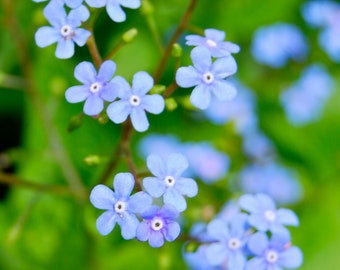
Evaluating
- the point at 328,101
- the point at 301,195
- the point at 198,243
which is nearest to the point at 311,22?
the point at 328,101

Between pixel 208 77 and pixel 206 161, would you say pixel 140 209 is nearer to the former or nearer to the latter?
pixel 208 77

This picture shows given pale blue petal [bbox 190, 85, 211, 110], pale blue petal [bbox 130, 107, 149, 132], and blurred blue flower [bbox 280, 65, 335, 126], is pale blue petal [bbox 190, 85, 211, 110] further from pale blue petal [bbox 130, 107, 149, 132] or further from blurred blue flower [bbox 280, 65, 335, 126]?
blurred blue flower [bbox 280, 65, 335, 126]

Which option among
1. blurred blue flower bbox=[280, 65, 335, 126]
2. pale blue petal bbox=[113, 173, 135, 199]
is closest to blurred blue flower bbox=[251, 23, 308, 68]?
blurred blue flower bbox=[280, 65, 335, 126]

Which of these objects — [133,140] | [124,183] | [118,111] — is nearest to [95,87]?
[118,111]

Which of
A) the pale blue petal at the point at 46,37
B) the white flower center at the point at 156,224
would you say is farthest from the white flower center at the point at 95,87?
the white flower center at the point at 156,224

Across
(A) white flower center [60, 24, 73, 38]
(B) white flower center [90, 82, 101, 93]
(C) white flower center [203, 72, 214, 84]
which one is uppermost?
(C) white flower center [203, 72, 214, 84]

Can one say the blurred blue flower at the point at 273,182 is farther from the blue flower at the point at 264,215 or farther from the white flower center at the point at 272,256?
the white flower center at the point at 272,256
